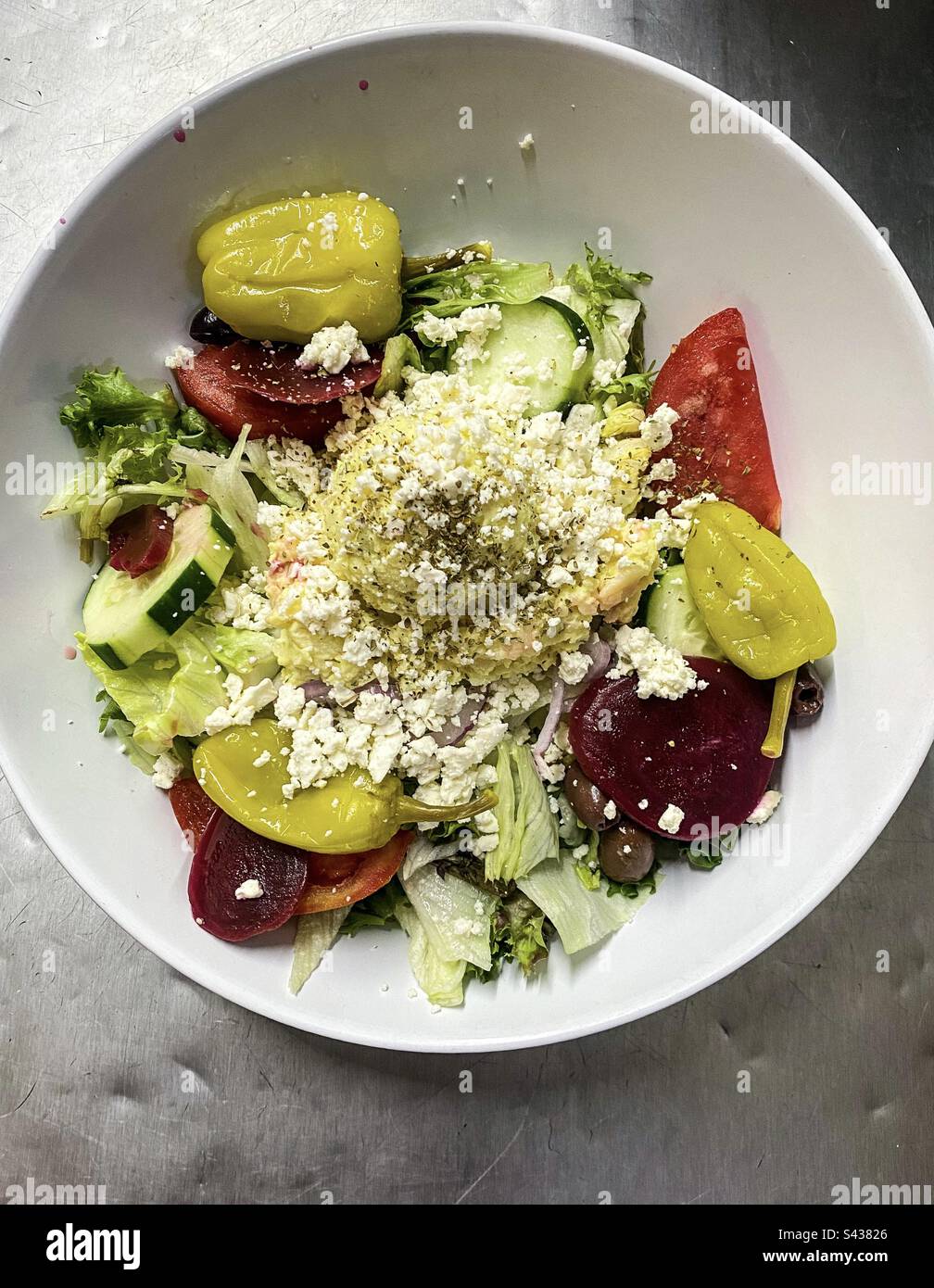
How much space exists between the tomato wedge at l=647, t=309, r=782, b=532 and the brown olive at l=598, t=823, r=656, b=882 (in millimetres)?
661

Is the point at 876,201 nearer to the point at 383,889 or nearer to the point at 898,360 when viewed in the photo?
the point at 898,360

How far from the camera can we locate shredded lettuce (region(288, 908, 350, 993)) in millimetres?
1790

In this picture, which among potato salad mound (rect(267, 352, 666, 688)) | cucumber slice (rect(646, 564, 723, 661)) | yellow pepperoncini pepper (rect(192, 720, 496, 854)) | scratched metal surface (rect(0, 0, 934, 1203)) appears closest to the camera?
potato salad mound (rect(267, 352, 666, 688))

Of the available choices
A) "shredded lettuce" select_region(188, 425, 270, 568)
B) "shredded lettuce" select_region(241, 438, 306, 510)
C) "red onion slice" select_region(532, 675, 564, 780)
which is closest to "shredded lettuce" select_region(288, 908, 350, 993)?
"red onion slice" select_region(532, 675, 564, 780)

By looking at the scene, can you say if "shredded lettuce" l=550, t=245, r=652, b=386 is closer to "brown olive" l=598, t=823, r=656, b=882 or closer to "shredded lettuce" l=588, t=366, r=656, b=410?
"shredded lettuce" l=588, t=366, r=656, b=410

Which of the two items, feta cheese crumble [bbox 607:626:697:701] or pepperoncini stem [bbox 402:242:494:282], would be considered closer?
feta cheese crumble [bbox 607:626:697:701]

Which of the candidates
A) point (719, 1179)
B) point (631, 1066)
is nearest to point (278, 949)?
point (631, 1066)

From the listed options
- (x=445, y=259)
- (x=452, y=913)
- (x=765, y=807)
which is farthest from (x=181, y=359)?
(x=765, y=807)

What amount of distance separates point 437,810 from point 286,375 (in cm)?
88

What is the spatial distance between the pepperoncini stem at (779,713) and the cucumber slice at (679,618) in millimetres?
126

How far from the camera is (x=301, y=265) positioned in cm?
167

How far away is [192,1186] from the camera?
2094mm

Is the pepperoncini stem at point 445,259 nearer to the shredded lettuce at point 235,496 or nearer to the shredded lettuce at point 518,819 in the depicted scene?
the shredded lettuce at point 235,496
